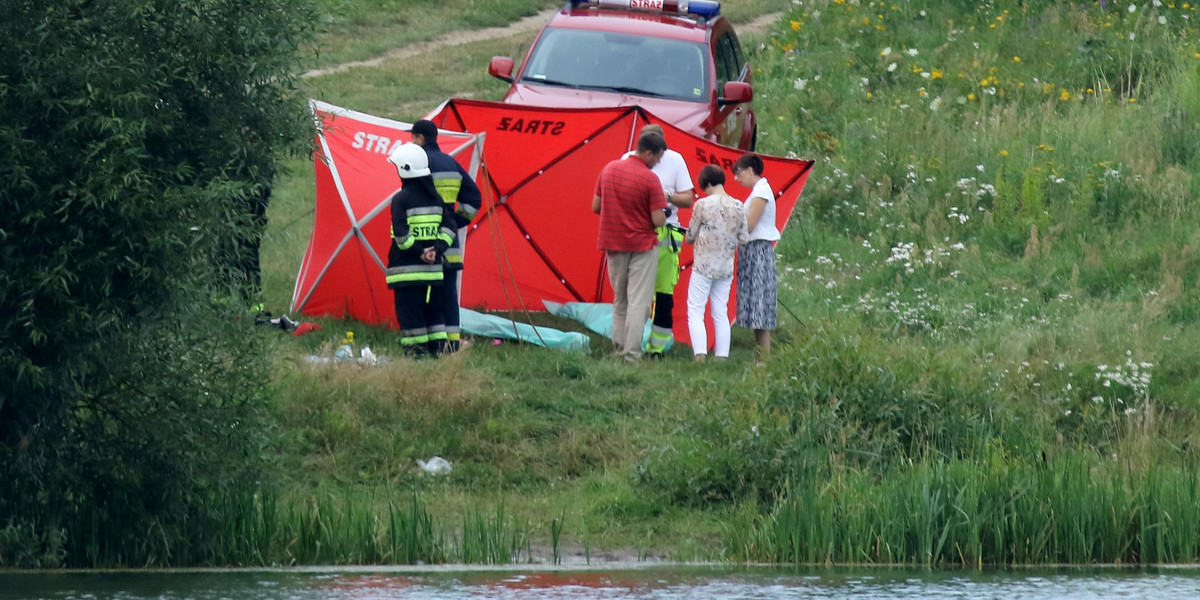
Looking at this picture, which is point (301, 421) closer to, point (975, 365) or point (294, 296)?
point (294, 296)

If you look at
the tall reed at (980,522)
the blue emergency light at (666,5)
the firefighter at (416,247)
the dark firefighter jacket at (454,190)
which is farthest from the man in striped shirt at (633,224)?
the blue emergency light at (666,5)

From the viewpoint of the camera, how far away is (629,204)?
1162 centimetres

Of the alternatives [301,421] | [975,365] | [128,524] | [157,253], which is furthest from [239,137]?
[975,365]

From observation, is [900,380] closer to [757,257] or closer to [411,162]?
[757,257]

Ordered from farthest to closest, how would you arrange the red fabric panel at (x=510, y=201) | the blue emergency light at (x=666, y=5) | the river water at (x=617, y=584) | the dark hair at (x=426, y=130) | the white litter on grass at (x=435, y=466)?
the blue emergency light at (x=666, y=5), the red fabric panel at (x=510, y=201), the dark hair at (x=426, y=130), the white litter on grass at (x=435, y=466), the river water at (x=617, y=584)

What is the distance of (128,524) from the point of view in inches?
313

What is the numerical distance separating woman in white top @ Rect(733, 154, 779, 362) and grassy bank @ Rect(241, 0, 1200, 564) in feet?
1.00

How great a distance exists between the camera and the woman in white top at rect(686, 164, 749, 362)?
11.6m

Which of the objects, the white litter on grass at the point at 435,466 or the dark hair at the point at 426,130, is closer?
the white litter on grass at the point at 435,466

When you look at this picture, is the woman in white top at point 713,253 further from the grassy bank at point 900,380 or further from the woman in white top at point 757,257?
the grassy bank at point 900,380

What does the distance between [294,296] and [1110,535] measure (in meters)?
6.62

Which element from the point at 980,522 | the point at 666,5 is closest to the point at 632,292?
the point at 980,522

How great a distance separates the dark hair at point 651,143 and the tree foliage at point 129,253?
3.76m

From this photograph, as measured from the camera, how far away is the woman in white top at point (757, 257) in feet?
38.4
